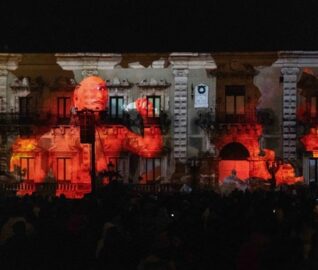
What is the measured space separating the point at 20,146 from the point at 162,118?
289 inches

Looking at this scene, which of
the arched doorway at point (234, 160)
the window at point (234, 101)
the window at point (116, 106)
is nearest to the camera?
the window at point (234, 101)

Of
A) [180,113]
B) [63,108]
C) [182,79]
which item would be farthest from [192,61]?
[63,108]

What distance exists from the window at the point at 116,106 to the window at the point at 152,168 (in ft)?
9.03

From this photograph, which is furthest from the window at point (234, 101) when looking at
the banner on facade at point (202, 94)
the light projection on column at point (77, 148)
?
the light projection on column at point (77, 148)

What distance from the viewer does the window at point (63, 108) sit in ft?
141

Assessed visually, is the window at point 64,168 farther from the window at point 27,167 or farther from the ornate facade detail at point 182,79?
the ornate facade detail at point 182,79

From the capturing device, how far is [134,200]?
16.9 metres

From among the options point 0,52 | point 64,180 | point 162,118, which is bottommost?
point 64,180

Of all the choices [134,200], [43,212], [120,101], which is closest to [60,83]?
[120,101]

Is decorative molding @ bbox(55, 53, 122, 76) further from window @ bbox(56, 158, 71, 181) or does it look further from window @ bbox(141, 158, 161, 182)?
window @ bbox(141, 158, 161, 182)

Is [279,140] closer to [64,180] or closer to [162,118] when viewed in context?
[162,118]

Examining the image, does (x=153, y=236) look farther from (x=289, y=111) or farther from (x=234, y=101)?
(x=234, y=101)

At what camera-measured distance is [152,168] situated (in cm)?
4238

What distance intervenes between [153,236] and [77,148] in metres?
31.9
